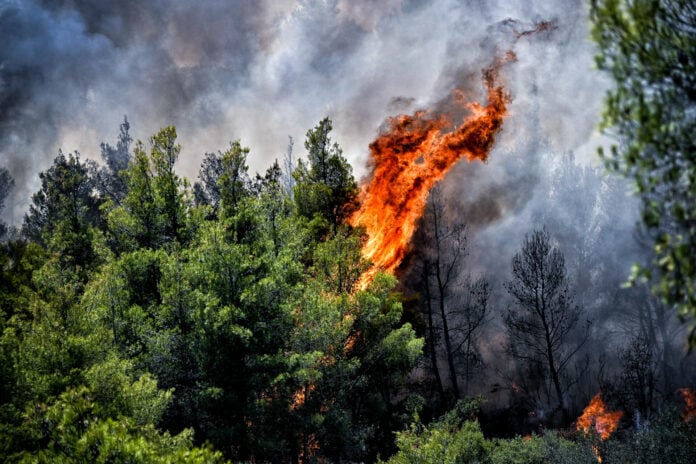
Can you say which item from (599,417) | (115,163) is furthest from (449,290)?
(115,163)

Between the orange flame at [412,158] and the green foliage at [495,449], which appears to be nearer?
the green foliage at [495,449]

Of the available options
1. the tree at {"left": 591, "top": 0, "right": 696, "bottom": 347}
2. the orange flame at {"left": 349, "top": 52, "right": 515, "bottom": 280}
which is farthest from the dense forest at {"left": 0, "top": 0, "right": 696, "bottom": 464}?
the orange flame at {"left": 349, "top": 52, "right": 515, "bottom": 280}

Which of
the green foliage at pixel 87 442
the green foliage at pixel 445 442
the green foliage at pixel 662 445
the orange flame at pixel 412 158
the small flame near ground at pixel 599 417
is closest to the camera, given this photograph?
the green foliage at pixel 87 442

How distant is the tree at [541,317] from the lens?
30.5 meters

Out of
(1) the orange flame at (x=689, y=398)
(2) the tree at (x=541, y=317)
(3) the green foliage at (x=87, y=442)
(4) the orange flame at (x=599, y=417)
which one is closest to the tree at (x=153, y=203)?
(3) the green foliage at (x=87, y=442)

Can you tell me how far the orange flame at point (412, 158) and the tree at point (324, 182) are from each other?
3.35 metres

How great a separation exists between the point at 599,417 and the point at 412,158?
25.8 metres

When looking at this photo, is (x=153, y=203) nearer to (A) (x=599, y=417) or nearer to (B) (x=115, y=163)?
(A) (x=599, y=417)

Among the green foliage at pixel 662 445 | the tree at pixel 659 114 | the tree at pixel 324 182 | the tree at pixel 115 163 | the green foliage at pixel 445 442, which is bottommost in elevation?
the green foliage at pixel 662 445

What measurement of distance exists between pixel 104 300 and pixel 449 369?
26.7 meters

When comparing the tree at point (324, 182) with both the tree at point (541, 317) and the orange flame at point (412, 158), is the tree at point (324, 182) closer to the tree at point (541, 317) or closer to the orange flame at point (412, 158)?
the orange flame at point (412, 158)

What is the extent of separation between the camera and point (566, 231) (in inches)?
1425

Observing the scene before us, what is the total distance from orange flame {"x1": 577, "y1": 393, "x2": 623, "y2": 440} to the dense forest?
17 cm

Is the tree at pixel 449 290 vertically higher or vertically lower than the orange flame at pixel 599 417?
higher
